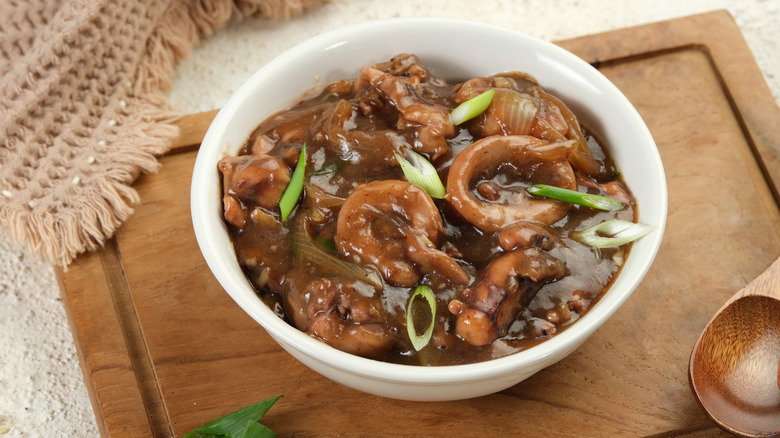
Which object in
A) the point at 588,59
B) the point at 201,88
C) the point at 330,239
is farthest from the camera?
the point at 201,88

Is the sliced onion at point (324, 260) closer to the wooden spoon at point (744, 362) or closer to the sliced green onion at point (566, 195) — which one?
the sliced green onion at point (566, 195)

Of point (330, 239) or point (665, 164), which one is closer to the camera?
point (330, 239)

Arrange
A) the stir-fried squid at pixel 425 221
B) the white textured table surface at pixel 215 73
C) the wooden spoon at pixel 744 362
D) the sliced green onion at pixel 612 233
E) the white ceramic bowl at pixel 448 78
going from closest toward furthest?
the white ceramic bowl at pixel 448 78 → the stir-fried squid at pixel 425 221 → the sliced green onion at pixel 612 233 → the wooden spoon at pixel 744 362 → the white textured table surface at pixel 215 73

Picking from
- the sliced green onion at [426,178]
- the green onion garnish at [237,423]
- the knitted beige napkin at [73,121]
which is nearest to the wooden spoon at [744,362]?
the sliced green onion at [426,178]

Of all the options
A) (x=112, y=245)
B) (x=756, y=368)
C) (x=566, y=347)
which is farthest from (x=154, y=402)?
(x=756, y=368)

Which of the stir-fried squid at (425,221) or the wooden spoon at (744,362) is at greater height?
the stir-fried squid at (425,221)

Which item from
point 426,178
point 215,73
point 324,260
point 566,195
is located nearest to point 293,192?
point 324,260

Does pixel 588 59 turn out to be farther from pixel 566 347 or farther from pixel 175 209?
pixel 175 209

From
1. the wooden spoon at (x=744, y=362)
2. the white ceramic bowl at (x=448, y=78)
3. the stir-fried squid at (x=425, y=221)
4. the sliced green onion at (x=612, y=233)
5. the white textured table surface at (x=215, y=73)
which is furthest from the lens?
the white textured table surface at (x=215, y=73)
